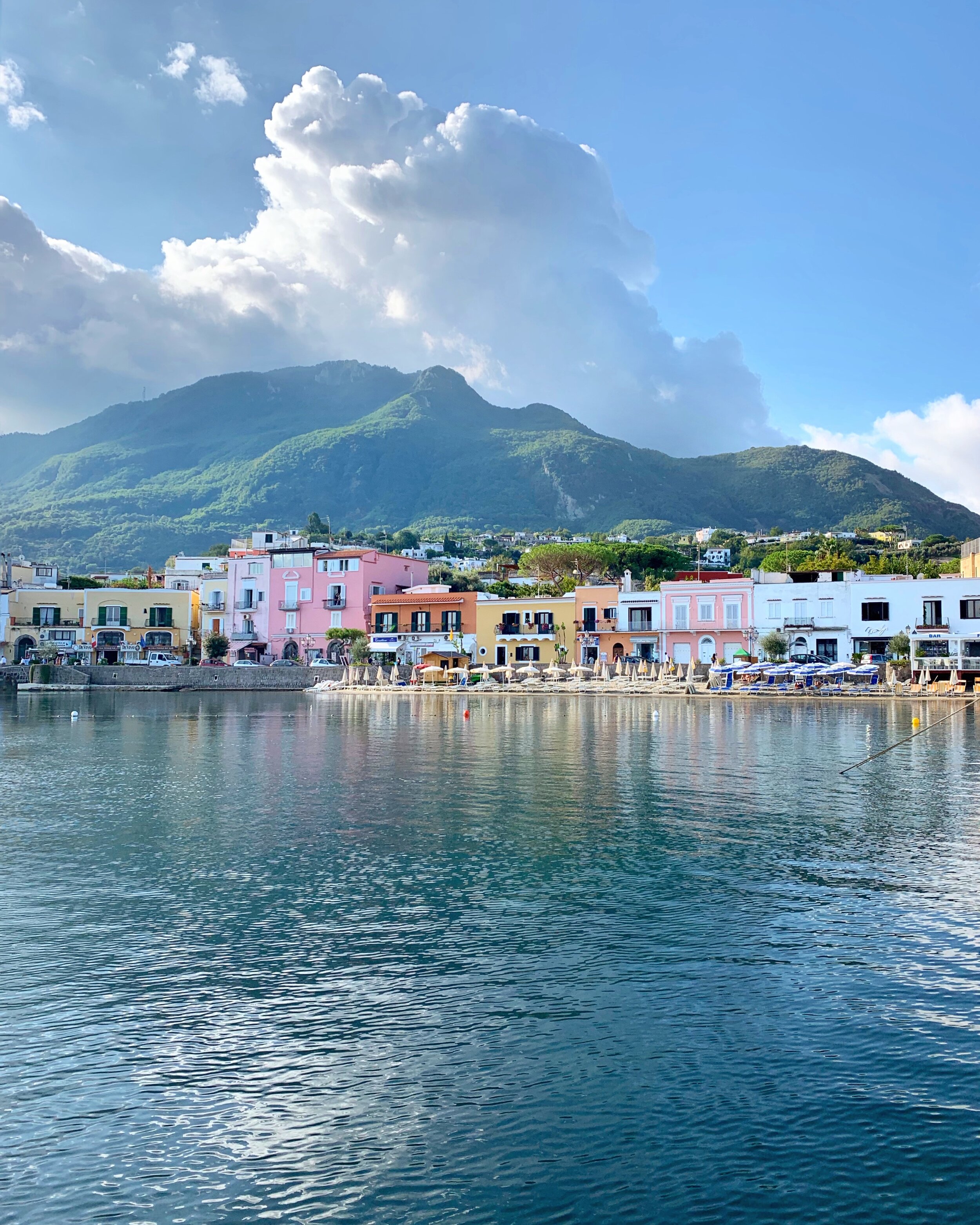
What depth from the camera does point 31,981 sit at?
920 cm

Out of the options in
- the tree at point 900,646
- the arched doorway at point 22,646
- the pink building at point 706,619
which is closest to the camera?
the tree at point 900,646

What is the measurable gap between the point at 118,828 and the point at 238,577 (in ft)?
214

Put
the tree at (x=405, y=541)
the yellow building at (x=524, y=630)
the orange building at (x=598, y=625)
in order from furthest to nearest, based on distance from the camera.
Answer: the tree at (x=405, y=541)
the yellow building at (x=524, y=630)
the orange building at (x=598, y=625)

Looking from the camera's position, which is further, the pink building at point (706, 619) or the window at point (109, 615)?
the window at point (109, 615)

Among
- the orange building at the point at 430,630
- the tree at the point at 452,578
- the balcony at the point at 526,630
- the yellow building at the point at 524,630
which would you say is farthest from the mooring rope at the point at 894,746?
the tree at the point at 452,578

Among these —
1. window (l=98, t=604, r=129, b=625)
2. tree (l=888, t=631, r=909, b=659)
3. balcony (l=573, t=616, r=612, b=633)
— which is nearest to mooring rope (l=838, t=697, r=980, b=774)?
tree (l=888, t=631, r=909, b=659)

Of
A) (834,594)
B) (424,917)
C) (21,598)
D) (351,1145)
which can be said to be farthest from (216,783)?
(21,598)

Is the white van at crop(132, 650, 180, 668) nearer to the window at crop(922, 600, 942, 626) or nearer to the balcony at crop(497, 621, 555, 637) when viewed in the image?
the balcony at crop(497, 621, 555, 637)

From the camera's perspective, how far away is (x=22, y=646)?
78750 mm

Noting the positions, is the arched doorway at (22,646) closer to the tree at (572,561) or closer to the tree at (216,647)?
the tree at (216,647)

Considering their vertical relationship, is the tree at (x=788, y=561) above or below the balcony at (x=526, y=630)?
above

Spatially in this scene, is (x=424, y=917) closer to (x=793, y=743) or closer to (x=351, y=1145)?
(x=351, y=1145)

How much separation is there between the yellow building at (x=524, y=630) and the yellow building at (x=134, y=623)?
85.9 feet

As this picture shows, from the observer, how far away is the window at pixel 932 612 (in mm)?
58062
